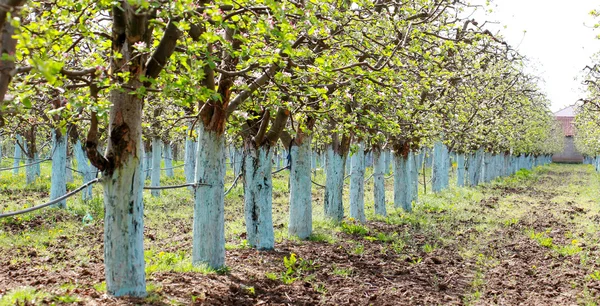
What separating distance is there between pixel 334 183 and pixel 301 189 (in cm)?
235

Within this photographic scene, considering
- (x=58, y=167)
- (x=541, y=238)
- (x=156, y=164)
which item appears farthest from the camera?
(x=156, y=164)

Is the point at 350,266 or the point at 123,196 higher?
the point at 123,196

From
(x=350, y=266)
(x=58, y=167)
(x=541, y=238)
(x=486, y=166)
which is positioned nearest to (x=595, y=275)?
(x=350, y=266)

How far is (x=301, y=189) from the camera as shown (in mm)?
13211

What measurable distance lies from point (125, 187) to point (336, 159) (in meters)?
9.26

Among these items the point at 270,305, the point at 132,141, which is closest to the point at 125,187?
the point at 132,141

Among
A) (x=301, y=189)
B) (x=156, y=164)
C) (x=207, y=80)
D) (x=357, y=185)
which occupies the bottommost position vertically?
(x=357, y=185)

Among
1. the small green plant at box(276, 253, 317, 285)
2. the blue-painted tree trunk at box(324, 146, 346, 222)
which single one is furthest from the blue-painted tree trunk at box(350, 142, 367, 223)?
the small green plant at box(276, 253, 317, 285)

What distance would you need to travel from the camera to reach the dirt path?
7.87 meters

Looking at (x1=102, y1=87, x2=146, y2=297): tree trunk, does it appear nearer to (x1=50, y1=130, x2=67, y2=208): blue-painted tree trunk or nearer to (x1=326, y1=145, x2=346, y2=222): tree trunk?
(x1=326, y1=145, x2=346, y2=222): tree trunk

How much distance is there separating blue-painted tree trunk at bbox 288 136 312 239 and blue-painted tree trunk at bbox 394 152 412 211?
7.39 meters

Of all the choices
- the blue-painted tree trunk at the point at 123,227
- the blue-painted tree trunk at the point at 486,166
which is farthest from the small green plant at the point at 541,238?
the blue-painted tree trunk at the point at 486,166

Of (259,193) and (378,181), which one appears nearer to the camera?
(259,193)

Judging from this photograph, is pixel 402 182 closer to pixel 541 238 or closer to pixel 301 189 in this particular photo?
pixel 541 238
